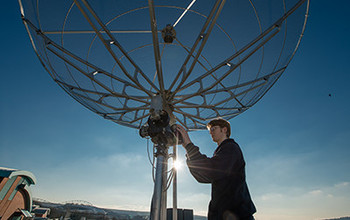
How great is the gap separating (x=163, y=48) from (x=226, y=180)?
5.97m

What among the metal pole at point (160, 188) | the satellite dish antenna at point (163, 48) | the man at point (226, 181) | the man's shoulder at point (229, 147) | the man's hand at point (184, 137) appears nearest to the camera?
the man at point (226, 181)

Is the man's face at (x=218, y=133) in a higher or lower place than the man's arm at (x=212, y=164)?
higher

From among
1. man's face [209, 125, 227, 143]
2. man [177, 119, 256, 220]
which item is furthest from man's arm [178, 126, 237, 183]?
man's face [209, 125, 227, 143]

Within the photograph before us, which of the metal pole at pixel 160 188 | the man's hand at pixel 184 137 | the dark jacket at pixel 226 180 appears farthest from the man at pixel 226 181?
the metal pole at pixel 160 188

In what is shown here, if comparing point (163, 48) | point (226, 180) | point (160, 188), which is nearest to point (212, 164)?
point (226, 180)

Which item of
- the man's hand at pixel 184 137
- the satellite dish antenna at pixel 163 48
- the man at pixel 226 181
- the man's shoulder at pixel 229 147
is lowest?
the man at pixel 226 181

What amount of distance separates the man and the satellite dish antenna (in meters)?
1.26

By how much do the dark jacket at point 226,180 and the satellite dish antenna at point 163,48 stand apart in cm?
127

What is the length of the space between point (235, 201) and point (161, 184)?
7.03 feet

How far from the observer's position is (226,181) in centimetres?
199

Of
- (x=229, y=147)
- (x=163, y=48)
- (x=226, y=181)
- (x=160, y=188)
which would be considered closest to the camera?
(x=226, y=181)

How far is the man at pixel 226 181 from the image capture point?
6.30ft

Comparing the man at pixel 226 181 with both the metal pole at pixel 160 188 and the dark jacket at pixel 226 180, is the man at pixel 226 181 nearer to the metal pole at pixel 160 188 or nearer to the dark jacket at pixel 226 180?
the dark jacket at pixel 226 180

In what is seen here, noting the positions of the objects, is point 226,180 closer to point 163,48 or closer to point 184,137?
point 184,137
